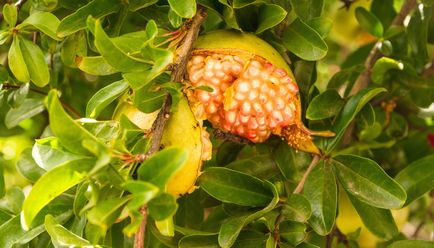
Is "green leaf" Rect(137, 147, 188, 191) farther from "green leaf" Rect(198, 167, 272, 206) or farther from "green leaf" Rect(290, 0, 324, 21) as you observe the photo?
"green leaf" Rect(290, 0, 324, 21)

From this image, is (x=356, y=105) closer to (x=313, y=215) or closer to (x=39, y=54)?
(x=313, y=215)

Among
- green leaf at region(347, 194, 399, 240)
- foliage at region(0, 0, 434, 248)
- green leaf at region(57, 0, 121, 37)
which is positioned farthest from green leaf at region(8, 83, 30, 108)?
green leaf at region(347, 194, 399, 240)

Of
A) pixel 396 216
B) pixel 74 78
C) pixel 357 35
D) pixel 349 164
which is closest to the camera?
pixel 349 164

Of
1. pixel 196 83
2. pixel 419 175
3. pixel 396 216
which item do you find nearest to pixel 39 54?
pixel 196 83

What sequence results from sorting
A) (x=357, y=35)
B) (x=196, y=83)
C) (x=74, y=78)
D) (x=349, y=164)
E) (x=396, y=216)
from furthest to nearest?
(x=357, y=35) → (x=74, y=78) → (x=396, y=216) → (x=349, y=164) → (x=196, y=83)

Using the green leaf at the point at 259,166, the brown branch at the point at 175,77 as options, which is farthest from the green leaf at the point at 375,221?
the brown branch at the point at 175,77

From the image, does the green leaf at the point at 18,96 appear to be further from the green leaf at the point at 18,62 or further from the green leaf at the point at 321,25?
the green leaf at the point at 321,25
